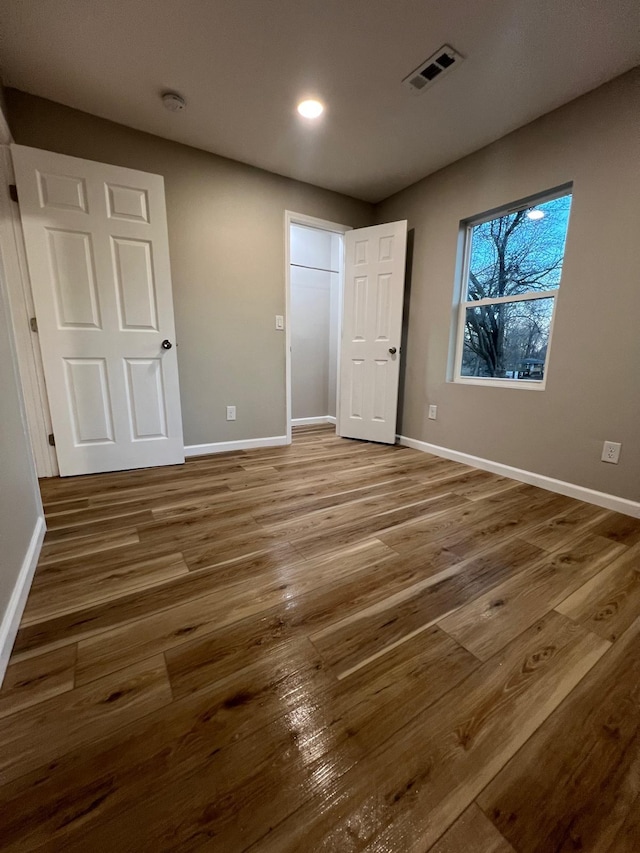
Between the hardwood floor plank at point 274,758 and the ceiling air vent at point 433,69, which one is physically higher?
the ceiling air vent at point 433,69

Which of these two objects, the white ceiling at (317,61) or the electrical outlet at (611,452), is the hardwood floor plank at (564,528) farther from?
the white ceiling at (317,61)

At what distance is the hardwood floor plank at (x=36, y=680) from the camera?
2.75 feet

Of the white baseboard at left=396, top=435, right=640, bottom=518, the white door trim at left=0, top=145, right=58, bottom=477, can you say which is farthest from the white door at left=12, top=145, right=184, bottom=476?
the white baseboard at left=396, top=435, right=640, bottom=518

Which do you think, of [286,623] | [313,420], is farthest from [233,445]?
[286,623]

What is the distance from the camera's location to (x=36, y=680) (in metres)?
0.89

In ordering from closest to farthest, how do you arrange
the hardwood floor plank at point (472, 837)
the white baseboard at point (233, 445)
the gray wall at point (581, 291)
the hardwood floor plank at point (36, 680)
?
the hardwood floor plank at point (472, 837) < the hardwood floor plank at point (36, 680) < the gray wall at point (581, 291) < the white baseboard at point (233, 445)

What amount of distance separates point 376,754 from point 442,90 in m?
2.91

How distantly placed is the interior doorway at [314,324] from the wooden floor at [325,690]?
107 inches

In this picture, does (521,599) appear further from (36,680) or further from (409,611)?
(36,680)

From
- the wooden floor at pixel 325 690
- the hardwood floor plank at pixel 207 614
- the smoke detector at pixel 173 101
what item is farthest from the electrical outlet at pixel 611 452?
the smoke detector at pixel 173 101

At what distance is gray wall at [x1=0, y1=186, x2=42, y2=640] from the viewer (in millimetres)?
1067

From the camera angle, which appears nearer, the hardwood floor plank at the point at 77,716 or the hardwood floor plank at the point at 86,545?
the hardwood floor plank at the point at 77,716

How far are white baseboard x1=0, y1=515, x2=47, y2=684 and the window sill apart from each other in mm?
2788

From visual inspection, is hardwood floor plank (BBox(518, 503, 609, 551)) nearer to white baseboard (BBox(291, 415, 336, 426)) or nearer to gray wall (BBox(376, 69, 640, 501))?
gray wall (BBox(376, 69, 640, 501))
